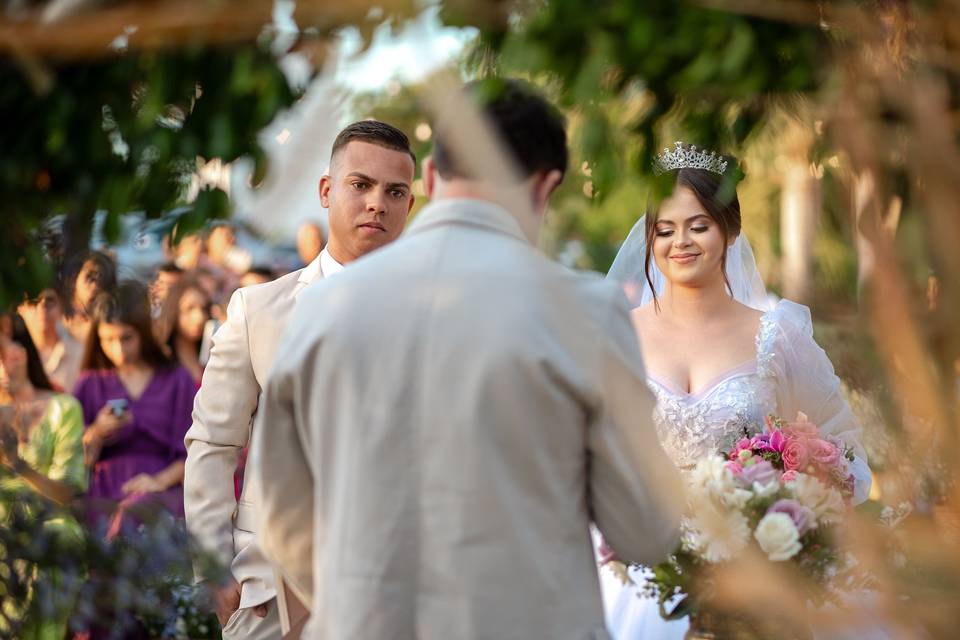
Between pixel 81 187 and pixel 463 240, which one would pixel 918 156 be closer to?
pixel 463 240

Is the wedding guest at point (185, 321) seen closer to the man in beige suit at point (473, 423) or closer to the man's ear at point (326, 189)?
the man's ear at point (326, 189)

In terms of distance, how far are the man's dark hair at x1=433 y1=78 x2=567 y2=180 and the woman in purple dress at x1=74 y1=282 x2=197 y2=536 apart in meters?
4.18

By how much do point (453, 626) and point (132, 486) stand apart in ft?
14.0

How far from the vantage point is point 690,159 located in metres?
5.07

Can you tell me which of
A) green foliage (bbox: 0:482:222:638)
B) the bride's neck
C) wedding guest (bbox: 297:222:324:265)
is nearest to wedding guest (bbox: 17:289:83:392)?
wedding guest (bbox: 297:222:324:265)

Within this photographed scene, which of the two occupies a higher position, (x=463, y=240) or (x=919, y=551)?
(x=463, y=240)

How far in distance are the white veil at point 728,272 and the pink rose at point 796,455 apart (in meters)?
1.42

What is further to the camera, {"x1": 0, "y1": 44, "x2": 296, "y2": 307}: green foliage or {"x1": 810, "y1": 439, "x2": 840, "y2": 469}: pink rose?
{"x1": 810, "y1": 439, "x2": 840, "y2": 469}: pink rose

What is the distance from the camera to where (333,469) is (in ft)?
8.34

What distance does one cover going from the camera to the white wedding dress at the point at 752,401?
15.8 ft

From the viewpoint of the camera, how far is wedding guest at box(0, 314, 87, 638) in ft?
9.96

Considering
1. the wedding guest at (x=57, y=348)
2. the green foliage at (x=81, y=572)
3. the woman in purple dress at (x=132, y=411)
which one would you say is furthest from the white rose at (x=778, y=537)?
the wedding guest at (x=57, y=348)

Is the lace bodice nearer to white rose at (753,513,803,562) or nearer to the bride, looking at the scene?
the bride

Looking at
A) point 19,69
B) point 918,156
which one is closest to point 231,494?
point 19,69
